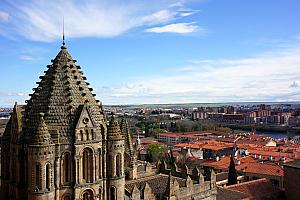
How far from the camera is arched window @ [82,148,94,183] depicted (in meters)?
23.5

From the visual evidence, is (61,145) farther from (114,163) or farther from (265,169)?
(265,169)

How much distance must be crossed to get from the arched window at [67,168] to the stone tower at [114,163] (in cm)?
295

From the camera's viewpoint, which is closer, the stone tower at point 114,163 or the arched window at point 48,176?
the arched window at point 48,176

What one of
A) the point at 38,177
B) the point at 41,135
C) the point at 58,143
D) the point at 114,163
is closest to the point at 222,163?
the point at 114,163

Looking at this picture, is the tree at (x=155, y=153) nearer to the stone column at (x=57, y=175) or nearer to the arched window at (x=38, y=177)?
the stone column at (x=57, y=175)

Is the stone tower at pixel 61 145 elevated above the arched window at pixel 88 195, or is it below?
above

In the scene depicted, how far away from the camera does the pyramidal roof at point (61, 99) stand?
23.2 meters


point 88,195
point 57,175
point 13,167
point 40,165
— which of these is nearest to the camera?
point 40,165

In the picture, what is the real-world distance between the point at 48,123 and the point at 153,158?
67.7m

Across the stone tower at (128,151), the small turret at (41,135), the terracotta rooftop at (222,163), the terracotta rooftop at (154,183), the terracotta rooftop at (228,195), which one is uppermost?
the small turret at (41,135)

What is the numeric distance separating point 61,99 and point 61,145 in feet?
10.3

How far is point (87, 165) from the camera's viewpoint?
23.7 meters

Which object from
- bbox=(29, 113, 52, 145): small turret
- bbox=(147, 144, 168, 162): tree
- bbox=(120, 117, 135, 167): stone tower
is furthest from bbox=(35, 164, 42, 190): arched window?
bbox=(147, 144, 168, 162): tree

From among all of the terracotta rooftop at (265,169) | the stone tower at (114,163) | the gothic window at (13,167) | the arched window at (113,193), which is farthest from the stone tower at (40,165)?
the terracotta rooftop at (265,169)
